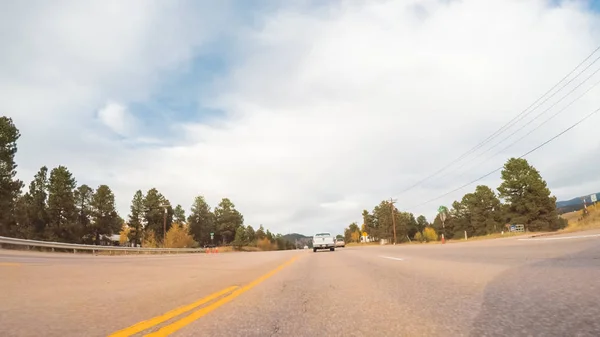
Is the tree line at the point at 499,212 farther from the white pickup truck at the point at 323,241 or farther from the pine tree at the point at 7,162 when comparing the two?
the pine tree at the point at 7,162

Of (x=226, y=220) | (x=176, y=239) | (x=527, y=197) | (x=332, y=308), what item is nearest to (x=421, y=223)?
(x=226, y=220)

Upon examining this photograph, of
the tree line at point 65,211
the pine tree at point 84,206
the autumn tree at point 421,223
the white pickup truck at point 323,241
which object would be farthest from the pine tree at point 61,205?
the autumn tree at point 421,223

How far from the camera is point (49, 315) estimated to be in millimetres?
3883

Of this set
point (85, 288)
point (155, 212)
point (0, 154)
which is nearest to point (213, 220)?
point (155, 212)

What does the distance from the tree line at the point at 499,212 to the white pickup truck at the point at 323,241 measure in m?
15.1

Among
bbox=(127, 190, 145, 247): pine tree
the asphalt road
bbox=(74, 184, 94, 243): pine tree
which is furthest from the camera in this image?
bbox=(127, 190, 145, 247): pine tree

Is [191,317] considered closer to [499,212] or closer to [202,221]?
[499,212]

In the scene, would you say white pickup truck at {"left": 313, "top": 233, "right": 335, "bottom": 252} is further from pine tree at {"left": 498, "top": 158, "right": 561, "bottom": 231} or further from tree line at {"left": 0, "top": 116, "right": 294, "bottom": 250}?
pine tree at {"left": 498, "top": 158, "right": 561, "bottom": 231}

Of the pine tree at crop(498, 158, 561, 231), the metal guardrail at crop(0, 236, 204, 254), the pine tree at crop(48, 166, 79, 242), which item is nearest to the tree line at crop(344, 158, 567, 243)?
the pine tree at crop(498, 158, 561, 231)

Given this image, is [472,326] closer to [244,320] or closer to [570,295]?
[570,295]

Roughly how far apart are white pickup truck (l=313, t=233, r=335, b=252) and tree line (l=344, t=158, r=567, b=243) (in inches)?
595

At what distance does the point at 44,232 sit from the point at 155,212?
1424 inches

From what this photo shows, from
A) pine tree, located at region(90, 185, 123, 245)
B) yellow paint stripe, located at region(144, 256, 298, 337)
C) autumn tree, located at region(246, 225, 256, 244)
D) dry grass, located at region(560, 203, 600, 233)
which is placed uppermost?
pine tree, located at region(90, 185, 123, 245)

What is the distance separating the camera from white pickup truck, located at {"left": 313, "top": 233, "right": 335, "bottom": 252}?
3768cm
